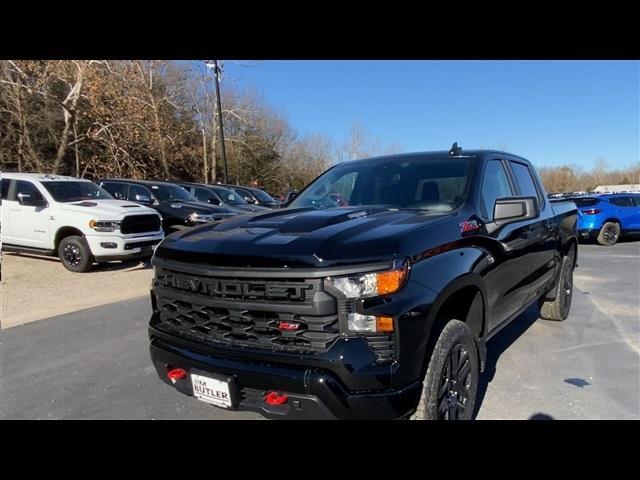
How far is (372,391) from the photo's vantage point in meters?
1.98

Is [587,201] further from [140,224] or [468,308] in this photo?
[468,308]

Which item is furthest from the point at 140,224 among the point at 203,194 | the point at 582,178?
the point at 582,178

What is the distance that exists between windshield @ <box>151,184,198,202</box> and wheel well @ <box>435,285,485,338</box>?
1004cm

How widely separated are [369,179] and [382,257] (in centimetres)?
172

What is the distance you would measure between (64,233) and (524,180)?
8262mm

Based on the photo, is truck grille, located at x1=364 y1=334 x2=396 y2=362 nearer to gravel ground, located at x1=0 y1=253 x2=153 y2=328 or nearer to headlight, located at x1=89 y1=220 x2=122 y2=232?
gravel ground, located at x1=0 y1=253 x2=153 y2=328

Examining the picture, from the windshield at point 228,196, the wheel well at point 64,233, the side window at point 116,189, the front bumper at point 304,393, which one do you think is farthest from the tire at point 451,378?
the windshield at point 228,196

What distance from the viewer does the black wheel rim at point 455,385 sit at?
7.75ft

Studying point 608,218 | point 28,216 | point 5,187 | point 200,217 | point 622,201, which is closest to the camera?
point 28,216

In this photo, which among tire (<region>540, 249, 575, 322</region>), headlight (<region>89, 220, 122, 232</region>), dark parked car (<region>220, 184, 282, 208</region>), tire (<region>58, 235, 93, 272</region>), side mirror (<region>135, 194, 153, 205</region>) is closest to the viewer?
tire (<region>540, 249, 575, 322</region>)

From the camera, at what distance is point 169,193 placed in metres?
11.8

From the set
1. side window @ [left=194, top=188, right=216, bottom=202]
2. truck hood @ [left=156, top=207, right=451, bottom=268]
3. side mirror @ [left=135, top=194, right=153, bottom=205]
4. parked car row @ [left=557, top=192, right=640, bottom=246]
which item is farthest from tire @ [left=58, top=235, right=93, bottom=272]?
parked car row @ [left=557, top=192, right=640, bottom=246]

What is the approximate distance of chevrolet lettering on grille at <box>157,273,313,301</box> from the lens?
6.80 ft
